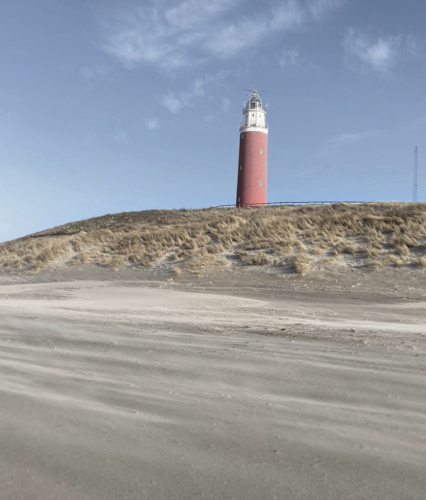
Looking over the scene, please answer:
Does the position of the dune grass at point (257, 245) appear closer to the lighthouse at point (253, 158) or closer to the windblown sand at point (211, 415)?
the windblown sand at point (211, 415)

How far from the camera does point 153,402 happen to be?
3.33 m

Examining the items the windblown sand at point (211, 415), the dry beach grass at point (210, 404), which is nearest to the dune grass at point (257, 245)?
the dry beach grass at point (210, 404)

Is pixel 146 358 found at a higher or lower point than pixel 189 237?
lower

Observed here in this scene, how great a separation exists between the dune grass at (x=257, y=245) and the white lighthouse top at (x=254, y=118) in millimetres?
24760

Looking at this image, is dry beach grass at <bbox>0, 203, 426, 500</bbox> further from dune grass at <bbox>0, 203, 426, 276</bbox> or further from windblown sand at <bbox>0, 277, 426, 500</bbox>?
dune grass at <bbox>0, 203, 426, 276</bbox>

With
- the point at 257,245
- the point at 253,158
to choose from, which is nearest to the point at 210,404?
the point at 257,245

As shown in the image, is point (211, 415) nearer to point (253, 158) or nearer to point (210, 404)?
point (210, 404)

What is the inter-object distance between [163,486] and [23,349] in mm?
3391

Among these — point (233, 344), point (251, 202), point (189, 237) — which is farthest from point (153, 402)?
point (251, 202)

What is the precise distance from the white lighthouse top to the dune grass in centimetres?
2476

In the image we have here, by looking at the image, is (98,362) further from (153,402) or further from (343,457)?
(343,457)

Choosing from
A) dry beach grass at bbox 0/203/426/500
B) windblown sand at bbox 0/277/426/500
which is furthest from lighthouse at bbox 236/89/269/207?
windblown sand at bbox 0/277/426/500

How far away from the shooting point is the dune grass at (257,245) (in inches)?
689

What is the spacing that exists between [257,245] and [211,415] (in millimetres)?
16706
